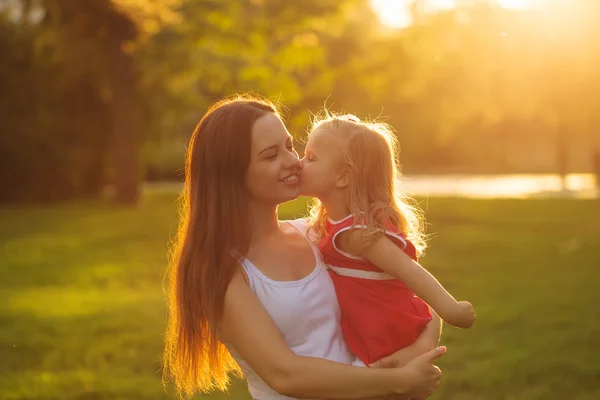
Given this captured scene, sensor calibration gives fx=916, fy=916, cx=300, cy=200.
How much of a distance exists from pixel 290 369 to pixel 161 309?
792cm

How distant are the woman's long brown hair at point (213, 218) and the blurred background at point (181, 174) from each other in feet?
2.43

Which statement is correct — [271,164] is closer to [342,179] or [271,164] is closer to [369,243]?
[342,179]

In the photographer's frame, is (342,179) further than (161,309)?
No

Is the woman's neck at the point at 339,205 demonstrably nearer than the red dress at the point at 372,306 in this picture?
No

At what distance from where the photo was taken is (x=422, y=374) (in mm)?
3121

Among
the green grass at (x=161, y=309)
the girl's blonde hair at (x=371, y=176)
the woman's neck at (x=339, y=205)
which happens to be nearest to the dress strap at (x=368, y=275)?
the girl's blonde hair at (x=371, y=176)

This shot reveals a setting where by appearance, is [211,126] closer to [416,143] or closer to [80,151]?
[80,151]

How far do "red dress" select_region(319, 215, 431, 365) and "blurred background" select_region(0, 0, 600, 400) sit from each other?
1.55 ft

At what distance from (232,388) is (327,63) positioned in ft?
107

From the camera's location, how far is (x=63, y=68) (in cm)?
2816

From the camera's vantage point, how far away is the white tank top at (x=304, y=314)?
3.16 meters

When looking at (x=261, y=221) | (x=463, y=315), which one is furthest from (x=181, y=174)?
(x=463, y=315)

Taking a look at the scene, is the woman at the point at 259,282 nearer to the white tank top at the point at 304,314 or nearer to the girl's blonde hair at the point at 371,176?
the white tank top at the point at 304,314

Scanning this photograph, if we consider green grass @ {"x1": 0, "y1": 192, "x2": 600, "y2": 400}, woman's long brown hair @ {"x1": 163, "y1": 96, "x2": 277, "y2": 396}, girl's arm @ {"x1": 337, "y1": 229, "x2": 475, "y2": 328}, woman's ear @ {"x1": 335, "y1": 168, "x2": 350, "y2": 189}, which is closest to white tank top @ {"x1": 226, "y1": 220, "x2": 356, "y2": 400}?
woman's long brown hair @ {"x1": 163, "y1": 96, "x2": 277, "y2": 396}
